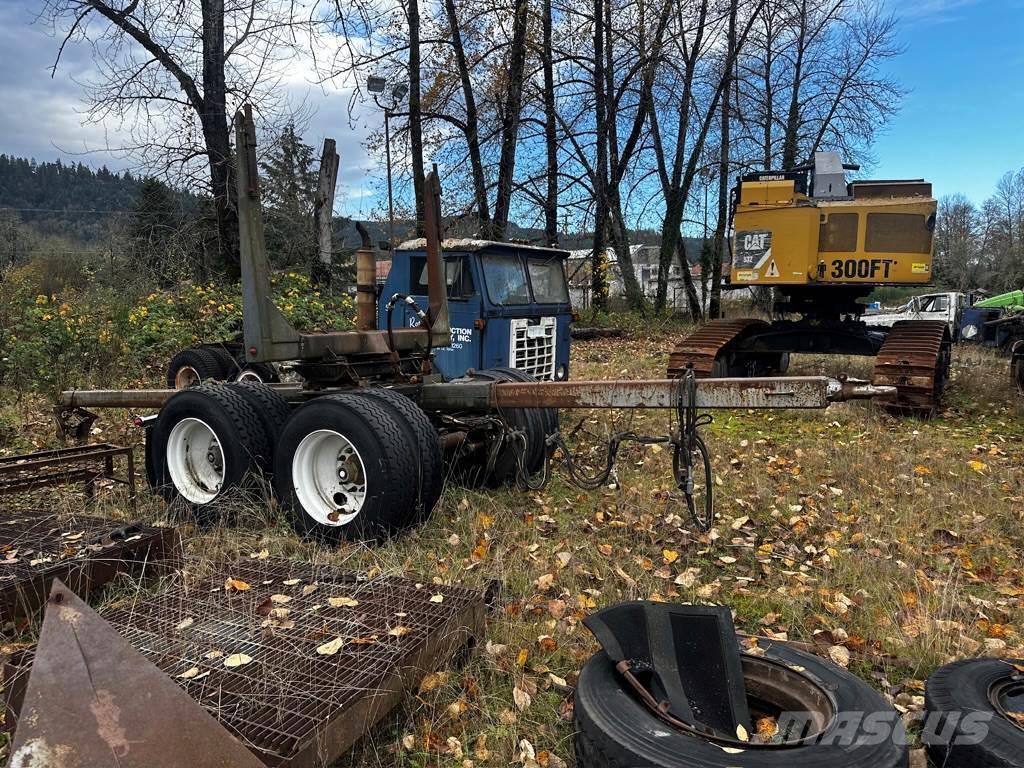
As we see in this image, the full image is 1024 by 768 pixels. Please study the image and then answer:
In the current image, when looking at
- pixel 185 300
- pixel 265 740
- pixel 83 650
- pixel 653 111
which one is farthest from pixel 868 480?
pixel 653 111

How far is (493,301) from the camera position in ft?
25.4

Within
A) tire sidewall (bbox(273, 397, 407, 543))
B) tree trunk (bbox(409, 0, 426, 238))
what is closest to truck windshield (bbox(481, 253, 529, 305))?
tire sidewall (bbox(273, 397, 407, 543))

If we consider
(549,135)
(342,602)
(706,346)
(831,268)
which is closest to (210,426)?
(342,602)

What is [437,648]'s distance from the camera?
9.43 ft

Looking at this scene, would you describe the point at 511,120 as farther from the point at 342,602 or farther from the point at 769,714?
the point at 769,714

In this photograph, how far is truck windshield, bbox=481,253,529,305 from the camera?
7.77 meters

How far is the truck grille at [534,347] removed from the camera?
8047 mm

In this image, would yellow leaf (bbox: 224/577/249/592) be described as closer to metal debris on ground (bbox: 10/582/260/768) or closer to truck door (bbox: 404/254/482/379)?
metal debris on ground (bbox: 10/582/260/768)

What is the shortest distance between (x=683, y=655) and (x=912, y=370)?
7043 millimetres

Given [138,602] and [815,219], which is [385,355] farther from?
[815,219]

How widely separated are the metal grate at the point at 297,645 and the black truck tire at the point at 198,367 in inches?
218

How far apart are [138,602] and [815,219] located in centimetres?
868

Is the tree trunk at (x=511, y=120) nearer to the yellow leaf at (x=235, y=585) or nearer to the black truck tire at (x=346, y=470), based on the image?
the black truck tire at (x=346, y=470)

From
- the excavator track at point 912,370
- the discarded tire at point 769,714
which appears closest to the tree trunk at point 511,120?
the excavator track at point 912,370
